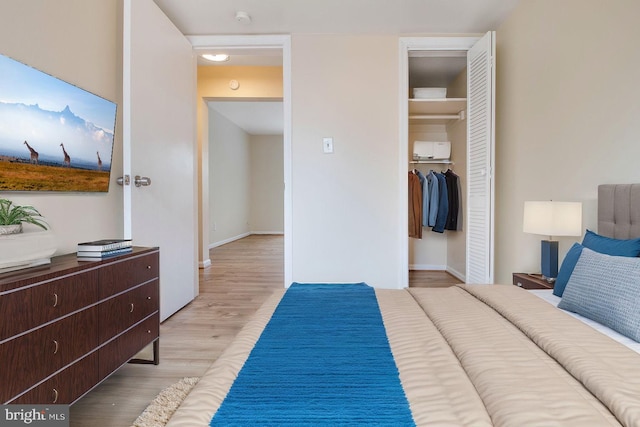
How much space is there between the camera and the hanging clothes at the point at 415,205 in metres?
4.05

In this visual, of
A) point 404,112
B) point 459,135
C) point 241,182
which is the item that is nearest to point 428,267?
point 459,135

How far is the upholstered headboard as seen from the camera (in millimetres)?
1632

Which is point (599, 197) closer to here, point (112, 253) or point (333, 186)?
point (333, 186)

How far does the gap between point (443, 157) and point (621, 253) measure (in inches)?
110

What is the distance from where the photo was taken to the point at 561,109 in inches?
87.6

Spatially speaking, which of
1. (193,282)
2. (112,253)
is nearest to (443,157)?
(193,282)

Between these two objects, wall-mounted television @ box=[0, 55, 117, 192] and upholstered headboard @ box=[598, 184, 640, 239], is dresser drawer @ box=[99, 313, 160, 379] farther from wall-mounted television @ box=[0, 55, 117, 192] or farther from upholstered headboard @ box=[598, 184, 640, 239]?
upholstered headboard @ box=[598, 184, 640, 239]

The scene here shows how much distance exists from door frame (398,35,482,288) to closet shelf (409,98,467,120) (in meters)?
0.53

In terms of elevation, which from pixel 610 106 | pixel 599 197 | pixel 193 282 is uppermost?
pixel 610 106

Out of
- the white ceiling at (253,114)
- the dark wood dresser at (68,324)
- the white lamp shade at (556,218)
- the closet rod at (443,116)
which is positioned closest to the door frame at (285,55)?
the dark wood dresser at (68,324)

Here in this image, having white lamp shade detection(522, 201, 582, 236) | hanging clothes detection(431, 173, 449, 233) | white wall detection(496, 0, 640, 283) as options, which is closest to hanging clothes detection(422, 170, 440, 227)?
hanging clothes detection(431, 173, 449, 233)

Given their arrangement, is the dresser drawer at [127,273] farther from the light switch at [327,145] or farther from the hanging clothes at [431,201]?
the hanging clothes at [431,201]

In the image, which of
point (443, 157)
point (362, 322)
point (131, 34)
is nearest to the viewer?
point (362, 322)

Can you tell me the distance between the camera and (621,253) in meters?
1.51
